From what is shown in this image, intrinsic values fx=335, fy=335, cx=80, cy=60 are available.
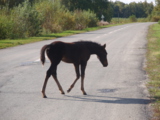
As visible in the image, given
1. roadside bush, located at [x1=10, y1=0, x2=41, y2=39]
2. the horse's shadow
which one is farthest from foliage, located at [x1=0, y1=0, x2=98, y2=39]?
the horse's shadow

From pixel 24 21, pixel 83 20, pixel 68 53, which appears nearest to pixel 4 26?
pixel 24 21

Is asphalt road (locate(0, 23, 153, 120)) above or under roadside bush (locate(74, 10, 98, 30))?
above

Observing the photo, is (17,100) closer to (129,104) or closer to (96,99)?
(96,99)

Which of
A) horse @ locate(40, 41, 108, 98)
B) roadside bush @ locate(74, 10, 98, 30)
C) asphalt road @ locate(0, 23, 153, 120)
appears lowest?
roadside bush @ locate(74, 10, 98, 30)

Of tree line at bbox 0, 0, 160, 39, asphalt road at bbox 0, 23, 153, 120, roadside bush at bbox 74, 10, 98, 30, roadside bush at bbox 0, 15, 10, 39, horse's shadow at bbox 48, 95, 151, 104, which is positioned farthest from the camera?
roadside bush at bbox 74, 10, 98, 30

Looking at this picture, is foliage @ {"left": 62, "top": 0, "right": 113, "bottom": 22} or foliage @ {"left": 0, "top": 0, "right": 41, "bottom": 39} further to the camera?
foliage @ {"left": 62, "top": 0, "right": 113, "bottom": 22}

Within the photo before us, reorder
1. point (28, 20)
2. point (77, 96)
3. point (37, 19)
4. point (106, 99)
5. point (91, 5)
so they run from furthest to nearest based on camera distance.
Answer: point (91, 5), point (37, 19), point (28, 20), point (77, 96), point (106, 99)

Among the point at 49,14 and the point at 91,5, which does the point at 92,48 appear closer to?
the point at 49,14

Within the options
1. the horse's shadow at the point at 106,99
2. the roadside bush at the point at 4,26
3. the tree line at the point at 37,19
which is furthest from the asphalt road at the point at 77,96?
the tree line at the point at 37,19

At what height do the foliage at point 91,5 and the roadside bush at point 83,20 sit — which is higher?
the foliage at point 91,5

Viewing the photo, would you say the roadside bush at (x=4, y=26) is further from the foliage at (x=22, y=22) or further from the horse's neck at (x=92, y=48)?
the horse's neck at (x=92, y=48)

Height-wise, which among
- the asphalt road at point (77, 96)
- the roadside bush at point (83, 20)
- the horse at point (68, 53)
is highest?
the horse at point (68, 53)

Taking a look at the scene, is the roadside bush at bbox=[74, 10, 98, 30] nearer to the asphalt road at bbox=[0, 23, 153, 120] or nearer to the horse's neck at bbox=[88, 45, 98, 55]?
the asphalt road at bbox=[0, 23, 153, 120]

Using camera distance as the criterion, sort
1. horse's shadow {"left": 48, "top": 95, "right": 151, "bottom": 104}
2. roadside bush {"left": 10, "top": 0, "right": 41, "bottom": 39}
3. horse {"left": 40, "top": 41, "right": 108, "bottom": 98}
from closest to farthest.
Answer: horse's shadow {"left": 48, "top": 95, "right": 151, "bottom": 104} < horse {"left": 40, "top": 41, "right": 108, "bottom": 98} < roadside bush {"left": 10, "top": 0, "right": 41, "bottom": 39}
